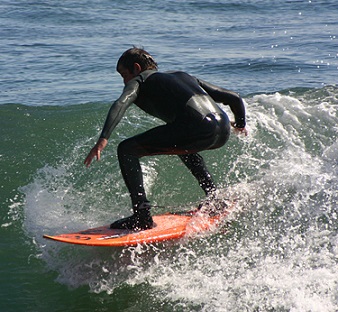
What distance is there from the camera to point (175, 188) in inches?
292

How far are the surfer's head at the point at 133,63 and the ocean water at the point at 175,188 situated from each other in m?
1.51

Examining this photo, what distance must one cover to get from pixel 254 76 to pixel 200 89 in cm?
656

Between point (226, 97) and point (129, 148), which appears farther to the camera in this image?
point (226, 97)

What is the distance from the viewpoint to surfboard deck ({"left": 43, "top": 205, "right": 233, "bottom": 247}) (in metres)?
5.53

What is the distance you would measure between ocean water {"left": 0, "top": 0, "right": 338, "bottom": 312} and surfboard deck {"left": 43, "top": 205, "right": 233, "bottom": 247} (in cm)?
Result: 12

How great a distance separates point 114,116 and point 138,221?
0.98 m

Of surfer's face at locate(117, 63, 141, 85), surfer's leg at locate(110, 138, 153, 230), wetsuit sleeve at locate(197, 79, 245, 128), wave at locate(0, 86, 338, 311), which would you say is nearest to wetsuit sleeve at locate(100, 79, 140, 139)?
surfer's face at locate(117, 63, 141, 85)

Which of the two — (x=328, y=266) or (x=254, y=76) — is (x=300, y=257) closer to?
(x=328, y=266)

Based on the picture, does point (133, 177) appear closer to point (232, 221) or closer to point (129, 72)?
point (129, 72)

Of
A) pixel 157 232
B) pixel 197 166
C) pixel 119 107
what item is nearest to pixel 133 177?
pixel 157 232

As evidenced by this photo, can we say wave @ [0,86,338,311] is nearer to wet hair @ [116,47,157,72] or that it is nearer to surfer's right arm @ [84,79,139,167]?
surfer's right arm @ [84,79,139,167]

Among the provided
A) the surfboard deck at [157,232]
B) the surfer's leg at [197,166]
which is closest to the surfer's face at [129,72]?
the surfer's leg at [197,166]

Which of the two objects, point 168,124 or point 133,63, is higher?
point 133,63

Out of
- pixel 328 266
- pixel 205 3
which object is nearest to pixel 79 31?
pixel 205 3
